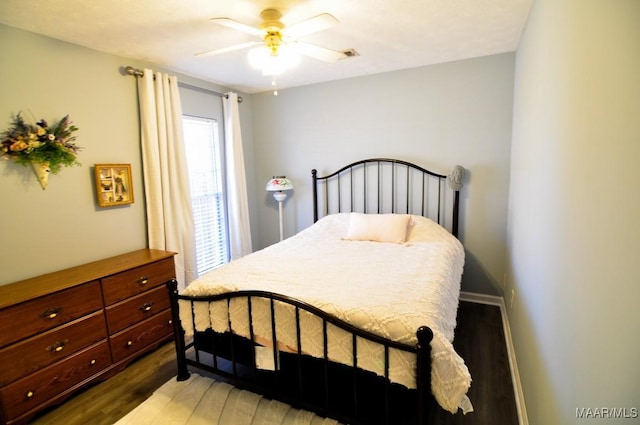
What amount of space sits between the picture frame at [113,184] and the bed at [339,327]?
3.66 feet

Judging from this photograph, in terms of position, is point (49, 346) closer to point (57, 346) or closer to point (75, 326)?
point (57, 346)

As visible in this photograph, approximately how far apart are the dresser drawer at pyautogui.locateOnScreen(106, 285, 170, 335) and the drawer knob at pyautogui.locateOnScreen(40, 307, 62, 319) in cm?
31

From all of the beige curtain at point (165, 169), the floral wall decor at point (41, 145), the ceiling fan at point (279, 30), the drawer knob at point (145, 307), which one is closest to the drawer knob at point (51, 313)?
the drawer knob at point (145, 307)

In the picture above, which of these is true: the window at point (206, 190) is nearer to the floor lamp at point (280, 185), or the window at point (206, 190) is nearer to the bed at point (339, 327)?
the floor lamp at point (280, 185)

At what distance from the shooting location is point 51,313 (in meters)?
1.97

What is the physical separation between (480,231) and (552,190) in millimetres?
1927

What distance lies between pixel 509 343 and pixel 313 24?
2.63 m

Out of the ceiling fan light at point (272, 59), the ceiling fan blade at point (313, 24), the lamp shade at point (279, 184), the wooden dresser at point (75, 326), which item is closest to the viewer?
the ceiling fan blade at point (313, 24)

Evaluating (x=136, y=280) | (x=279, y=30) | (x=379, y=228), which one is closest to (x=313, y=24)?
(x=279, y=30)

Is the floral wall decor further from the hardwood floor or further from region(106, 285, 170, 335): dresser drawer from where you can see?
the hardwood floor

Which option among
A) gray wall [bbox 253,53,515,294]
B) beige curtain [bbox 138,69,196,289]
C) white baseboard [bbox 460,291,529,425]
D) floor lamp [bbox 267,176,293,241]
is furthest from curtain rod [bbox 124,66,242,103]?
white baseboard [bbox 460,291,529,425]

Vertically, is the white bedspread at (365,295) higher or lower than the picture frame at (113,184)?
lower

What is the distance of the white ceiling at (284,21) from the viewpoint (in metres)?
1.94

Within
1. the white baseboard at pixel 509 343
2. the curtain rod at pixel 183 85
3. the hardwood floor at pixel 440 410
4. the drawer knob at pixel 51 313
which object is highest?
the curtain rod at pixel 183 85
